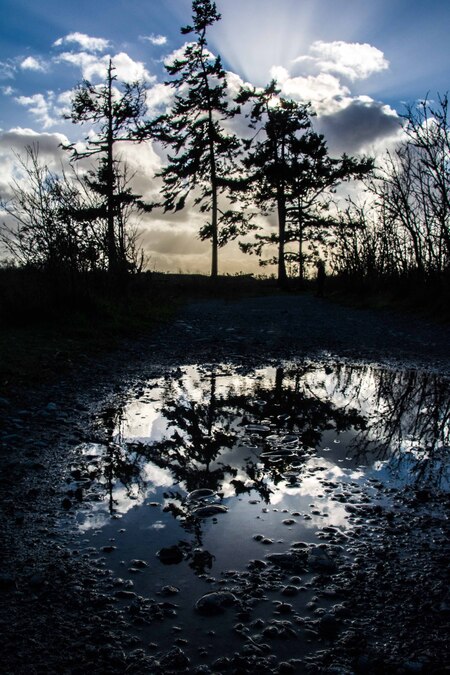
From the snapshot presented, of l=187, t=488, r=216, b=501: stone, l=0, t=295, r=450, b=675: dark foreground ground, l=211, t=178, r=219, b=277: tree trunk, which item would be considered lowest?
l=0, t=295, r=450, b=675: dark foreground ground

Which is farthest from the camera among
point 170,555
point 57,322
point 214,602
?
point 57,322

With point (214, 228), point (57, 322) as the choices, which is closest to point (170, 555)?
point (57, 322)

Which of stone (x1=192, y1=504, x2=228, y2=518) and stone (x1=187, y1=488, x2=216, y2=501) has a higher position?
stone (x1=187, y1=488, x2=216, y2=501)

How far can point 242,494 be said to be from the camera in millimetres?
2566

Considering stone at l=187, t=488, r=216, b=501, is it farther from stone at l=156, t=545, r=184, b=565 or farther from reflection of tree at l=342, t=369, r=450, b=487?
reflection of tree at l=342, t=369, r=450, b=487

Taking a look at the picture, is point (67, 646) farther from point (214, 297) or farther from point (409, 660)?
point (214, 297)

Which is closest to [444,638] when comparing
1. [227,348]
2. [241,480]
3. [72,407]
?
[241,480]

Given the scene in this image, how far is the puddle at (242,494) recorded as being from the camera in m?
1.67

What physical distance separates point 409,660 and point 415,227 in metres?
14.6

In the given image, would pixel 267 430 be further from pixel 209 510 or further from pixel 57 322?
pixel 57 322

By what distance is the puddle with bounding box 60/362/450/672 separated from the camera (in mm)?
1672

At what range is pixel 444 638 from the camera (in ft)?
4.94

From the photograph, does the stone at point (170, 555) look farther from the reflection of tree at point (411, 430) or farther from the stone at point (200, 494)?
the reflection of tree at point (411, 430)

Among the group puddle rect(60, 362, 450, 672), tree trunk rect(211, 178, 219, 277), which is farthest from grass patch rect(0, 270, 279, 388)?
tree trunk rect(211, 178, 219, 277)
